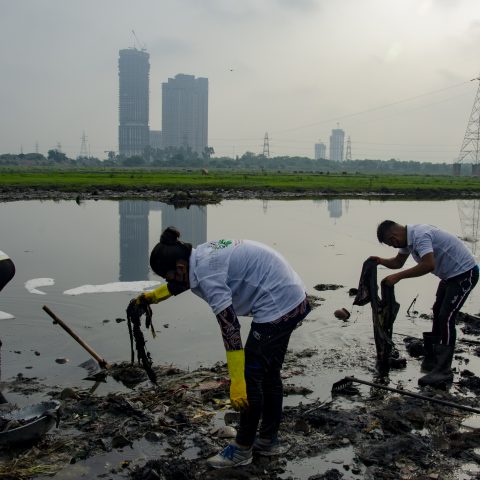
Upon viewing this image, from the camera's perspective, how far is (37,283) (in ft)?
36.4

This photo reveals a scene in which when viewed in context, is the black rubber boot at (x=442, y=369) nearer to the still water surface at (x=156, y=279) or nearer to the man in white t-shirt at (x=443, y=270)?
the man in white t-shirt at (x=443, y=270)

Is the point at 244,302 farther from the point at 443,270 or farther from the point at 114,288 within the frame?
the point at 114,288

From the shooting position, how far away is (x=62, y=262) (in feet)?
44.3

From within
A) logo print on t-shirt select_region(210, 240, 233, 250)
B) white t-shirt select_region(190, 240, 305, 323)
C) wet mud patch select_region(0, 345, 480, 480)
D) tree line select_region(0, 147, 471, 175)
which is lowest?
wet mud patch select_region(0, 345, 480, 480)

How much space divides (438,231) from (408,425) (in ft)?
6.66

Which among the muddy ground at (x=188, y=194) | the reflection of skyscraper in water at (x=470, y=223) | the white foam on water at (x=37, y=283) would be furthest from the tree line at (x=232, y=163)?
the white foam on water at (x=37, y=283)

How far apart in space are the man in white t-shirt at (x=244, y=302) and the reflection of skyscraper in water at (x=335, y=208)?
22.6m

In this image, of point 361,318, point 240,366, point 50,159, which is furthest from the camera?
point 50,159

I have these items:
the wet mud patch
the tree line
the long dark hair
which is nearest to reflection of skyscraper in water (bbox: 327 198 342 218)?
the wet mud patch

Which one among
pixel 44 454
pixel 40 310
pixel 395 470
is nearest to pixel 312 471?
pixel 395 470

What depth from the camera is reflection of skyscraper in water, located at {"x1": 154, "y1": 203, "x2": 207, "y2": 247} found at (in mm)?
17689

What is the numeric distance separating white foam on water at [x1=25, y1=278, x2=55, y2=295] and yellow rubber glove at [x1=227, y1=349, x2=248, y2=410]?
23.9ft

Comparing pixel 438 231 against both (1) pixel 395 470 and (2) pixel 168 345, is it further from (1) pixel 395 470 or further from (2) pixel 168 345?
(2) pixel 168 345

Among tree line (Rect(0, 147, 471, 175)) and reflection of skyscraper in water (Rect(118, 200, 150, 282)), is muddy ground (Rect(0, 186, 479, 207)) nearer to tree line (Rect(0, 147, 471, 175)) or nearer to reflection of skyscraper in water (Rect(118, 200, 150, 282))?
reflection of skyscraper in water (Rect(118, 200, 150, 282))
